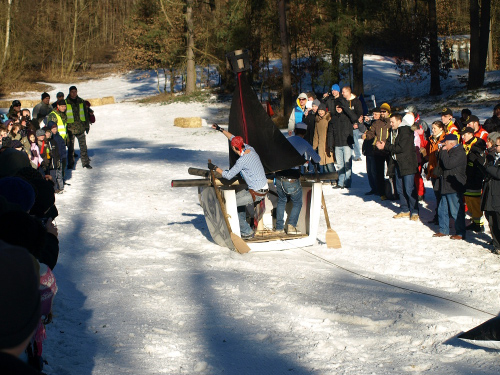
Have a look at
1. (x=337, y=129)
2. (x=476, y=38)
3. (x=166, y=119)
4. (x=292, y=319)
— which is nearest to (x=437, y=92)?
(x=476, y=38)

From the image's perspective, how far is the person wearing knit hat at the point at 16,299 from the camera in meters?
1.96

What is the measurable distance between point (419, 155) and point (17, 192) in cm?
898

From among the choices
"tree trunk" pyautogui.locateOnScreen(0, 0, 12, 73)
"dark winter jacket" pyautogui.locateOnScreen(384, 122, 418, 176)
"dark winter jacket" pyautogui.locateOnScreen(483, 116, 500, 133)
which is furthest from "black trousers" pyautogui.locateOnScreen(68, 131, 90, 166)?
"tree trunk" pyautogui.locateOnScreen(0, 0, 12, 73)

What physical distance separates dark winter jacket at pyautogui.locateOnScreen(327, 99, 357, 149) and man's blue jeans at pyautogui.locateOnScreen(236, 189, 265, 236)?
193 inches

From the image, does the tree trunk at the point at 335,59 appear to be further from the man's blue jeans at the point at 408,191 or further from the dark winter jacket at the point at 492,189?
the dark winter jacket at the point at 492,189

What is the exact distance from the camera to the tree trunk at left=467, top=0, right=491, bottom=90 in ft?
84.7

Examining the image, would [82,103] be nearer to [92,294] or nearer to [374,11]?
[92,294]

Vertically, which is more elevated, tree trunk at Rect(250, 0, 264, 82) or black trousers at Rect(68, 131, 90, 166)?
tree trunk at Rect(250, 0, 264, 82)

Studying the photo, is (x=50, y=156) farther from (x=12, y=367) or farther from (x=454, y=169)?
(x=12, y=367)

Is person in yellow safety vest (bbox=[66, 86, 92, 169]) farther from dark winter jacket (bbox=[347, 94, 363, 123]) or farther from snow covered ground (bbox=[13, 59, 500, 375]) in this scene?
dark winter jacket (bbox=[347, 94, 363, 123])

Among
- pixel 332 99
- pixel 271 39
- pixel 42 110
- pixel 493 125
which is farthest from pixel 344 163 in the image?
pixel 271 39

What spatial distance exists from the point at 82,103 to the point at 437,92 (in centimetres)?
1797

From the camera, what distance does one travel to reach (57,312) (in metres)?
6.12

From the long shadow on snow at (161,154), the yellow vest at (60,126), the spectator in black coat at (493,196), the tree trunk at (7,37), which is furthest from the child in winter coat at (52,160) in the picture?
the tree trunk at (7,37)
